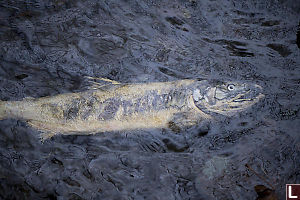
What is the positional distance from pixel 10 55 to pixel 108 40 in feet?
3.86

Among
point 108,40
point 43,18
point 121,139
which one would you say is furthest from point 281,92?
point 43,18

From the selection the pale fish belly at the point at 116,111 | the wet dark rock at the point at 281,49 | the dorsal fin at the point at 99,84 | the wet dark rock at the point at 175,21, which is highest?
the wet dark rock at the point at 175,21

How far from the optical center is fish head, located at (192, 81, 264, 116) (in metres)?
2.78

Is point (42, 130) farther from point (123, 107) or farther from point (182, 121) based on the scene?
point (182, 121)

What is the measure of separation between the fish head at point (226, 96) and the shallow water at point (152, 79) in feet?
0.27

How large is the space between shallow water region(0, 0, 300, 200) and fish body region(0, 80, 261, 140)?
0.11 m

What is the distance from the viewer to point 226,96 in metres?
2.80

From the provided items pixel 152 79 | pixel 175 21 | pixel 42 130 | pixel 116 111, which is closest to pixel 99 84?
pixel 116 111

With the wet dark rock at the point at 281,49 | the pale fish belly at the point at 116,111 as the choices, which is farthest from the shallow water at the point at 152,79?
the pale fish belly at the point at 116,111

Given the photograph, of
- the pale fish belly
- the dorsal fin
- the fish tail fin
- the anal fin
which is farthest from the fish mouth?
the fish tail fin

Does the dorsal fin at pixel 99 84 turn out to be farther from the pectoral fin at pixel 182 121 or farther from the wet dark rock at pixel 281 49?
the wet dark rock at pixel 281 49

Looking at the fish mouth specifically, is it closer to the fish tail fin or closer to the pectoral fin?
the pectoral fin

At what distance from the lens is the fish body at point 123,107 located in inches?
107

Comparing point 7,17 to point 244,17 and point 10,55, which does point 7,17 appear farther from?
point 244,17
